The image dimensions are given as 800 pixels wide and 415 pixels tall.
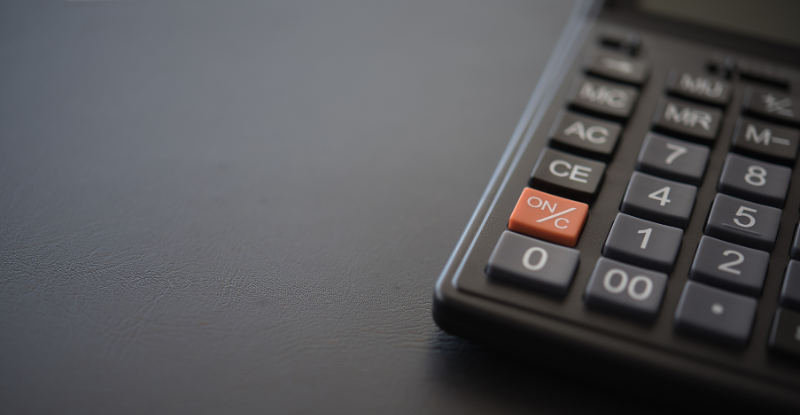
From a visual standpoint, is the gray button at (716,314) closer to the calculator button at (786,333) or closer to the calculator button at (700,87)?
the calculator button at (786,333)

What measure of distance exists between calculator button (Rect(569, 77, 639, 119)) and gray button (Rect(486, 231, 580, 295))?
0.38 ft

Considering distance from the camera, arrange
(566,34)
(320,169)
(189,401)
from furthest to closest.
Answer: (566,34)
(320,169)
(189,401)

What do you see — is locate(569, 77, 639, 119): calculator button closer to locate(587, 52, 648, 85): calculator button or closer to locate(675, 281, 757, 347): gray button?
locate(587, 52, 648, 85): calculator button

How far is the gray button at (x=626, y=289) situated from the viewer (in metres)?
0.24

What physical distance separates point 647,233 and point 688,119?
11 cm

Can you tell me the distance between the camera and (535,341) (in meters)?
0.24

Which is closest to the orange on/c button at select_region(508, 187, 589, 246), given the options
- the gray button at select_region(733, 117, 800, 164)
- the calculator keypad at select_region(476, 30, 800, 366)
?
the calculator keypad at select_region(476, 30, 800, 366)

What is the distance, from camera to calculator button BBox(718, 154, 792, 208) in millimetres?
294

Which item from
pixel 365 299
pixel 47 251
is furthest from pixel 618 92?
pixel 47 251

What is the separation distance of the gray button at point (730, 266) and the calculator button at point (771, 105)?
0.13m

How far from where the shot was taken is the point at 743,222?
0.91ft

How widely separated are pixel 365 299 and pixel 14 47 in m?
0.33

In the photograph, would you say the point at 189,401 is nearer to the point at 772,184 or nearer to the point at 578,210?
the point at 578,210

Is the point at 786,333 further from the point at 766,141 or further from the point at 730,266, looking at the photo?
the point at 766,141
